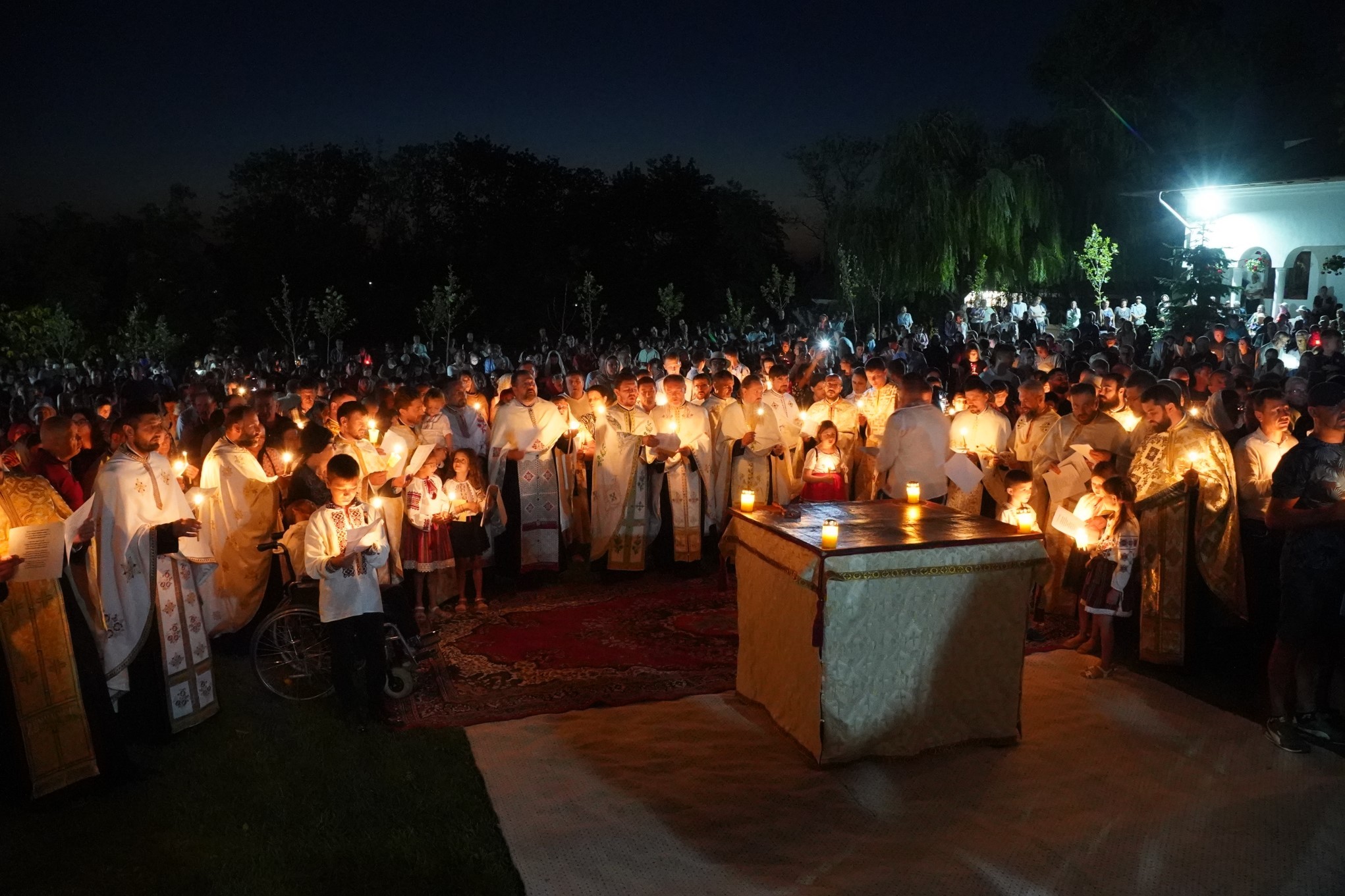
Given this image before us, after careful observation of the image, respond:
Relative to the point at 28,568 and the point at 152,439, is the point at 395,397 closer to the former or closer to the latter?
the point at 152,439

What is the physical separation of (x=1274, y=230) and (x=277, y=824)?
29.3 m

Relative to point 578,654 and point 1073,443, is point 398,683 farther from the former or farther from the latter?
point 1073,443

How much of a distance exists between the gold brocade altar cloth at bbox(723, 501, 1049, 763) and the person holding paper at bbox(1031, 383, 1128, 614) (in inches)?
107

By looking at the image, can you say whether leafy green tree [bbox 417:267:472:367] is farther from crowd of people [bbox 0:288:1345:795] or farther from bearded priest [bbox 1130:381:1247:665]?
bearded priest [bbox 1130:381:1247:665]

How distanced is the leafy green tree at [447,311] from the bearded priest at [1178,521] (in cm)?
2202

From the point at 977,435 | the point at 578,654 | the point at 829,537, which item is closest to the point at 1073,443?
the point at 977,435

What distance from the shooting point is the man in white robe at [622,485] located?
10125 millimetres

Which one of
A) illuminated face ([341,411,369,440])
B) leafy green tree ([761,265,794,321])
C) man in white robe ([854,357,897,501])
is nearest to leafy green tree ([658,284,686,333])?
leafy green tree ([761,265,794,321])

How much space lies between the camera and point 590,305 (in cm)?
3647

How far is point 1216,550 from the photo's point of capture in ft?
22.8

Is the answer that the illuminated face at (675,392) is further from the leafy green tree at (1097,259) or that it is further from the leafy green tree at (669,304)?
the leafy green tree at (669,304)

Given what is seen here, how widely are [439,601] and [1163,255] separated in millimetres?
26521

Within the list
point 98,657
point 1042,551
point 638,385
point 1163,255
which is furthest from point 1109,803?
point 1163,255

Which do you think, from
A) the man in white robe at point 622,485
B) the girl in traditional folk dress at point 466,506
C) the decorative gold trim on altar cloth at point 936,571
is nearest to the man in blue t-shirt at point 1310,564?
the decorative gold trim on altar cloth at point 936,571
